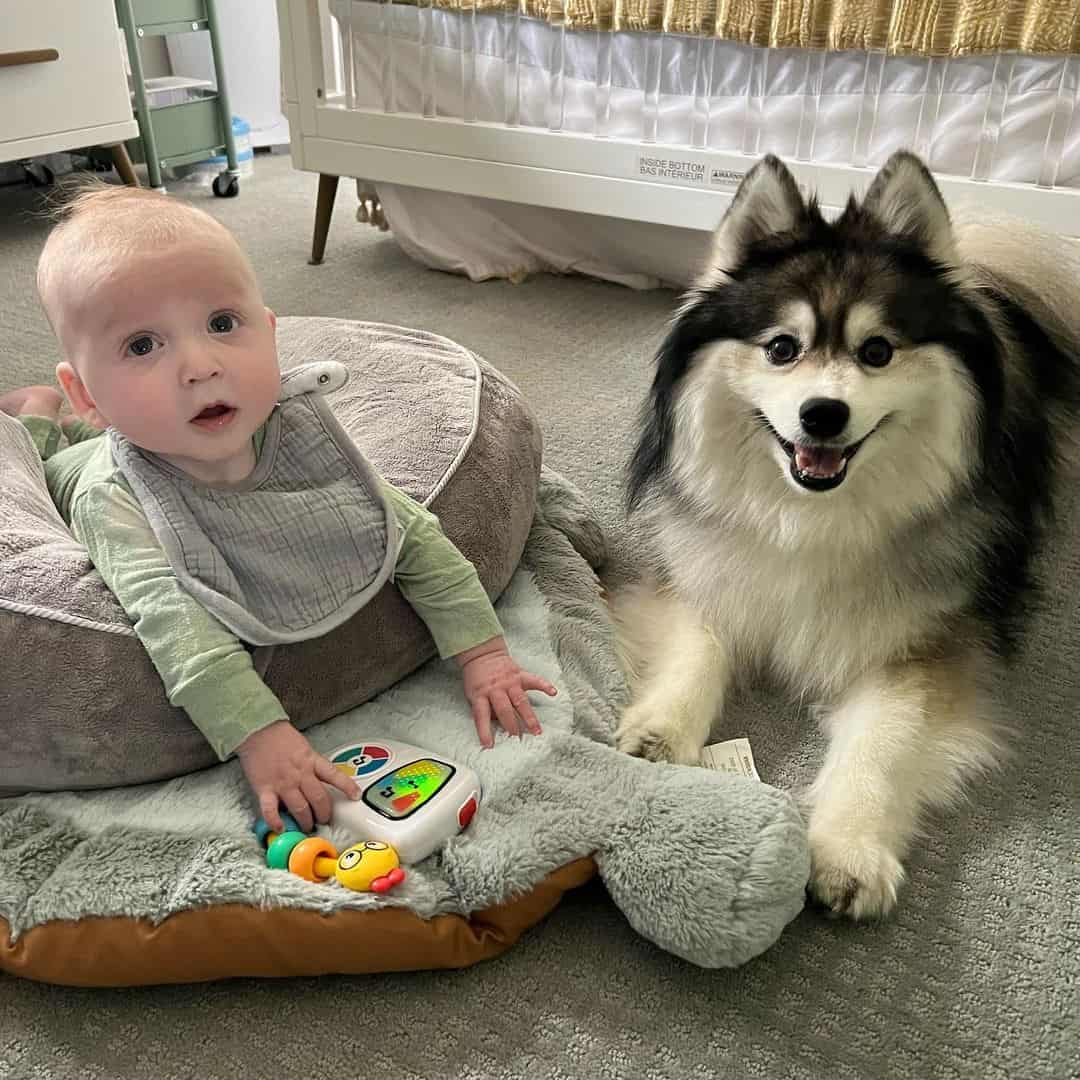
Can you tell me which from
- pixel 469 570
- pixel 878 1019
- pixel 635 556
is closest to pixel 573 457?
pixel 635 556

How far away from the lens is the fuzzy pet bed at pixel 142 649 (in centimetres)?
115

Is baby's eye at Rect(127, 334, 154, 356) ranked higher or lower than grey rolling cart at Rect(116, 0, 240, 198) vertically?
higher

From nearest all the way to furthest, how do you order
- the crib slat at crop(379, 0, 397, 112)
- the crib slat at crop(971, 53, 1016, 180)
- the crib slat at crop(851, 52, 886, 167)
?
1. the crib slat at crop(971, 53, 1016, 180)
2. the crib slat at crop(851, 52, 886, 167)
3. the crib slat at crop(379, 0, 397, 112)

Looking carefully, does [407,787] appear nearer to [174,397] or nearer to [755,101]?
[174,397]

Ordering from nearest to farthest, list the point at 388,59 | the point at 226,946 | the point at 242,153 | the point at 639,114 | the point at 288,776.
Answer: the point at 226,946 < the point at 288,776 < the point at 639,114 < the point at 388,59 < the point at 242,153

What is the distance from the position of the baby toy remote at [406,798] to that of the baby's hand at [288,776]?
0.07 feet

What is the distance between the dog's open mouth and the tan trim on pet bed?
682mm

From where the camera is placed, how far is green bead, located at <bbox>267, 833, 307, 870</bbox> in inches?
42.6

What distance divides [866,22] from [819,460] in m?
1.46

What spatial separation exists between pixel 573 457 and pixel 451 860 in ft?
3.89

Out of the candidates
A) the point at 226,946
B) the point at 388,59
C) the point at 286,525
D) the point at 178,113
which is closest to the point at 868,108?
the point at 388,59

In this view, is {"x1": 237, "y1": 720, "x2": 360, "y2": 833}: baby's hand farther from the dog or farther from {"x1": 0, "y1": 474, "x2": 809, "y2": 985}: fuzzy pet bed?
the dog

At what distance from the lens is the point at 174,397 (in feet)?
3.60

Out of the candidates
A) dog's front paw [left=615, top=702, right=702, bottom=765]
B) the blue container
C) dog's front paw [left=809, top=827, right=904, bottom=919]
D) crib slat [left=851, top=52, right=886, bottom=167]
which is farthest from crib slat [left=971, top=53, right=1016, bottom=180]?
the blue container
